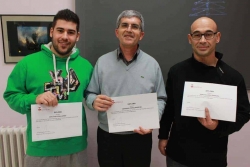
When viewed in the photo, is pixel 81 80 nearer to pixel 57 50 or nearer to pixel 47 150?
pixel 57 50

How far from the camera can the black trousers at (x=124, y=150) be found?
5.07 feet

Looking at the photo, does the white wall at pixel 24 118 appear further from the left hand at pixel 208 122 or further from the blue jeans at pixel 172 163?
the left hand at pixel 208 122

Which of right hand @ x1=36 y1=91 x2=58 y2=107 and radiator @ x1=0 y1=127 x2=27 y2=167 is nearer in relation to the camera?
right hand @ x1=36 y1=91 x2=58 y2=107

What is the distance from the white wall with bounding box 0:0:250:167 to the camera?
1957 millimetres

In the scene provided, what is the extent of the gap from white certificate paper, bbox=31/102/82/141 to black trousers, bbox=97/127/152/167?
0.84ft

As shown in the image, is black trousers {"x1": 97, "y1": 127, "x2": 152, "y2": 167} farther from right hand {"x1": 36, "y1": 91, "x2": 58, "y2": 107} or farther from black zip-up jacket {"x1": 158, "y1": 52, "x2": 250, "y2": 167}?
right hand {"x1": 36, "y1": 91, "x2": 58, "y2": 107}

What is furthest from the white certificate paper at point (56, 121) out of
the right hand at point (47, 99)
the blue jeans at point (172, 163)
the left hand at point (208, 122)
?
the left hand at point (208, 122)

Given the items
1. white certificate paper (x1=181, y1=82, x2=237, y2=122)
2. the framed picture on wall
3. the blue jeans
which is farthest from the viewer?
the framed picture on wall

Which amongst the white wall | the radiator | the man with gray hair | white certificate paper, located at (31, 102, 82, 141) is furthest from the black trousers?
the radiator

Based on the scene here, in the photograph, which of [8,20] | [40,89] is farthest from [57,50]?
[8,20]

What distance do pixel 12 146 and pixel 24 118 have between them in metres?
0.29

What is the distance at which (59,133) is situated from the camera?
1.40 metres

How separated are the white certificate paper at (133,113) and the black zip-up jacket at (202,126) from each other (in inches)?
A: 7.3

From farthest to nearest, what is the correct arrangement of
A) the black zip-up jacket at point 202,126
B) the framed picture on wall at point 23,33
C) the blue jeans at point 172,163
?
the framed picture on wall at point 23,33 → the blue jeans at point 172,163 → the black zip-up jacket at point 202,126
